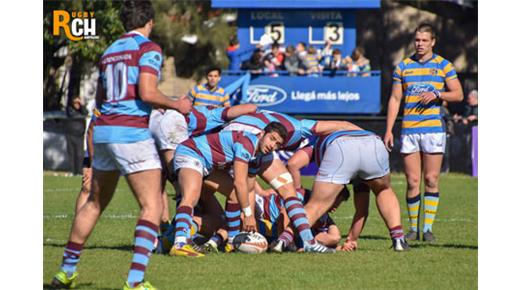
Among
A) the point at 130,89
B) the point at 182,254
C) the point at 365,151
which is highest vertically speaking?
the point at 130,89

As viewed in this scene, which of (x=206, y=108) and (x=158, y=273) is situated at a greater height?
(x=206, y=108)

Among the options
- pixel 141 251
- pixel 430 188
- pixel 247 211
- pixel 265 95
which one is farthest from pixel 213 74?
pixel 141 251

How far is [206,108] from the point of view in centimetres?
1181

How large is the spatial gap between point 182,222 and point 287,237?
41.6 inches

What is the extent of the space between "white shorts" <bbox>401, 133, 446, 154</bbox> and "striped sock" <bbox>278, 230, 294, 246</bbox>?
6.06 feet

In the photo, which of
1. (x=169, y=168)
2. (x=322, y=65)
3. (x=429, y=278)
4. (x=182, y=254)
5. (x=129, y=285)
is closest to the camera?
(x=129, y=285)

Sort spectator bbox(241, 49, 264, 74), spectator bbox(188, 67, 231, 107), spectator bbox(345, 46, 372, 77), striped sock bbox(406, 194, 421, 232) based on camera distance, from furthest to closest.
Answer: spectator bbox(345, 46, 372, 77), spectator bbox(241, 49, 264, 74), spectator bbox(188, 67, 231, 107), striped sock bbox(406, 194, 421, 232)

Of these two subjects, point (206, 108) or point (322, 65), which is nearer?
point (206, 108)

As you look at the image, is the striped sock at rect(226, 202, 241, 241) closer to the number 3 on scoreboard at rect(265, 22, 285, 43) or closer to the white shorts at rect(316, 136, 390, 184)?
the white shorts at rect(316, 136, 390, 184)

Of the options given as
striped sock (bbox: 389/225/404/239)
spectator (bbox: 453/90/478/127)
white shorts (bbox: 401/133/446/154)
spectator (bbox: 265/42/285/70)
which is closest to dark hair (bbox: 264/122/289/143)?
striped sock (bbox: 389/225/404/239)

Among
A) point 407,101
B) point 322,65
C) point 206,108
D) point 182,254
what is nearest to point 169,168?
point 206,108

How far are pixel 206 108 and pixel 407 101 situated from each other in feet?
6.79

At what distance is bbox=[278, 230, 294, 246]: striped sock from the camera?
10.4m
